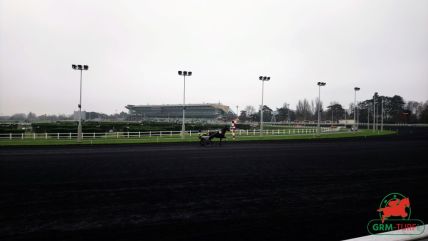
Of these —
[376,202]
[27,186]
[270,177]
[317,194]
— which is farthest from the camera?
[270,177]

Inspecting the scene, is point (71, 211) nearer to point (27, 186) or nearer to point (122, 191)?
point (122, 191)

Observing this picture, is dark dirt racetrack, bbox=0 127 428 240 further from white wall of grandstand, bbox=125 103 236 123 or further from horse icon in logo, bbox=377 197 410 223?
white wall of grandstand, bbox=125 103 236 123

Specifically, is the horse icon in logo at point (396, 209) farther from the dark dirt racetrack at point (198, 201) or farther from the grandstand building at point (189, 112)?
the grandstand building at point (189, 112)

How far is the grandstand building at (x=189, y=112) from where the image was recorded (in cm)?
14788

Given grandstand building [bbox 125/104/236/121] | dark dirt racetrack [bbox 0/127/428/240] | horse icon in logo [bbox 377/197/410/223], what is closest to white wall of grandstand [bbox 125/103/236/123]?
grandstand building [bbox 125/104/236/121]

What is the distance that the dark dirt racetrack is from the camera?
16.4 feet

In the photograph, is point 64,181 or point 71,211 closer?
point 71,211

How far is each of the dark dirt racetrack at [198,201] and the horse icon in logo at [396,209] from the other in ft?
0.58

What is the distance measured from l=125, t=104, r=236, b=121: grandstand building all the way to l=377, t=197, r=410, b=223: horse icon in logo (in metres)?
133

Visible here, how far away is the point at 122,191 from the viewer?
26.0 feet

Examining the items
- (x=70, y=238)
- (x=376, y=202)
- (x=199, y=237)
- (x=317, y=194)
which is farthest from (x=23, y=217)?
(x=376, y=202)

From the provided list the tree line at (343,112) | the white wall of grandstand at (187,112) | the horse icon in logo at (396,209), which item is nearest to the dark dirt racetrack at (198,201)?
the horse icon in logo at (396,209)

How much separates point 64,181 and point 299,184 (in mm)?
8120

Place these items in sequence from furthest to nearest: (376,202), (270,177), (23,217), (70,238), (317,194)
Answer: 1. (270,177)
2. (317,194)
3. (376,202)
4. (23,217)
5. (70,238)
